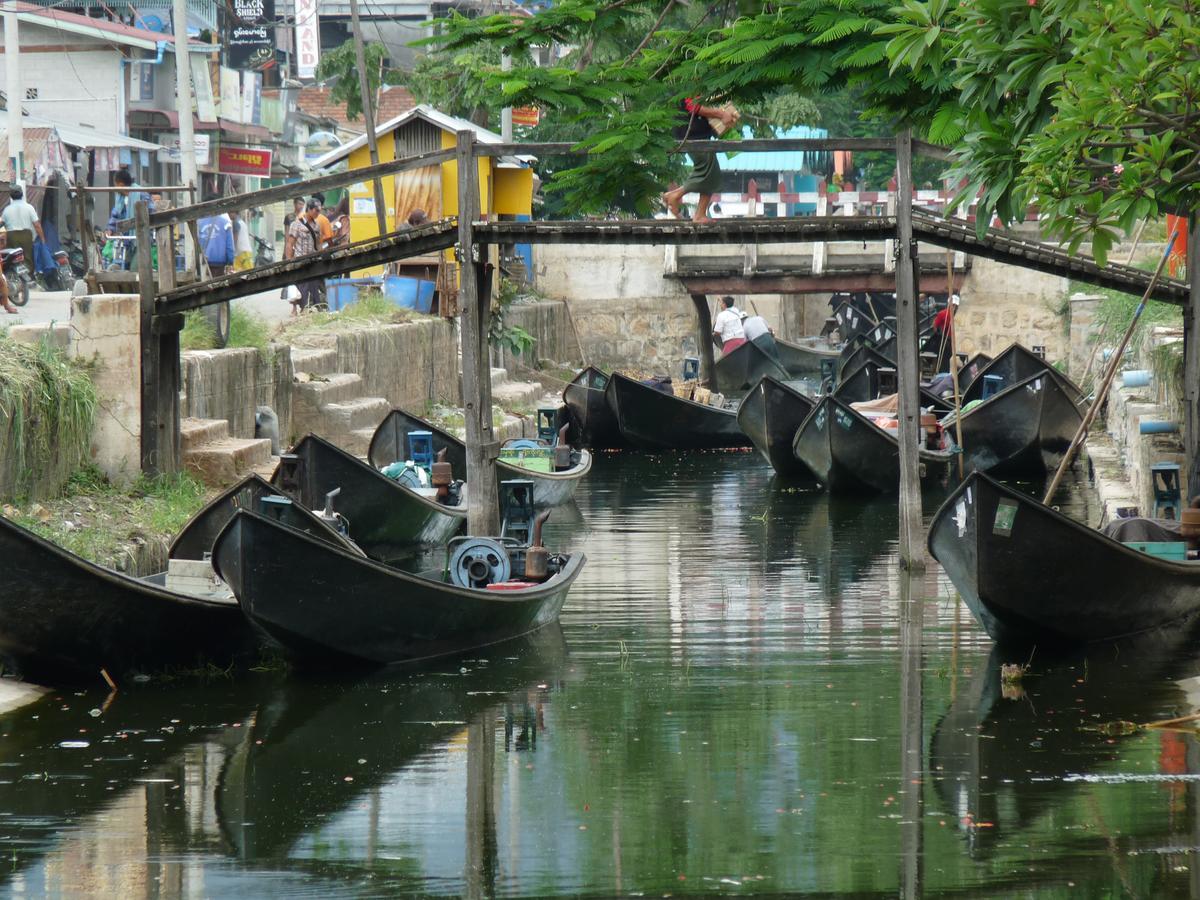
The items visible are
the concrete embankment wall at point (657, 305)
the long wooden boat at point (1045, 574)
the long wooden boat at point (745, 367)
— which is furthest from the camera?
the long wooden boat at point (745, 367)

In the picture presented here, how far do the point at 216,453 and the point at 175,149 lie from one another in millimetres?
19899

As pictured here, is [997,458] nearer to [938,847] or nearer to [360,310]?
[360,310]

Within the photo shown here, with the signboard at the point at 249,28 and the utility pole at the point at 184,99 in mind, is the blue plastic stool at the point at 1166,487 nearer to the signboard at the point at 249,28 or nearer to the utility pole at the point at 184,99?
the utility pole at the point at 184,99

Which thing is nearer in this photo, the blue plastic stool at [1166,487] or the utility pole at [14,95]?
the blue plastic stool at [1166,487]

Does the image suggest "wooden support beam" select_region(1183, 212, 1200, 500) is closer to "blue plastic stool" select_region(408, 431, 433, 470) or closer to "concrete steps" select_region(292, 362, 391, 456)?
"blue plastic stool" select_region(408, 431, 433, 470)

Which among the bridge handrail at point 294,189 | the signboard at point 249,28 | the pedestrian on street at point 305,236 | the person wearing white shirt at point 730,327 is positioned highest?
the signboard at point 249,28

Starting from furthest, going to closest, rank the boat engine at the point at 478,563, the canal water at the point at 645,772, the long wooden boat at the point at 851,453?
the long wooden boat at the point at 851,453 → the boat engine at the point at 478,563 → the canal water at the point at 645,772

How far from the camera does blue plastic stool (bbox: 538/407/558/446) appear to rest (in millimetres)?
19719

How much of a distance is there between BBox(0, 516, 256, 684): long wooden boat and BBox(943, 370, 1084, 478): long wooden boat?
37.1 feet

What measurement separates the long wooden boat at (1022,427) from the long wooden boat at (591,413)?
5.27 meters

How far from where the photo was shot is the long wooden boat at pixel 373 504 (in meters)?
13.7

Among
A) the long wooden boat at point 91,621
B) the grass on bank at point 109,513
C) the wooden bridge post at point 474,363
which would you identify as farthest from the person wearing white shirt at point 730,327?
the long wooden boat at point 91,621

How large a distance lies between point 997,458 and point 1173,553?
8.97m

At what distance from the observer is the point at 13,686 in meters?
9.79
